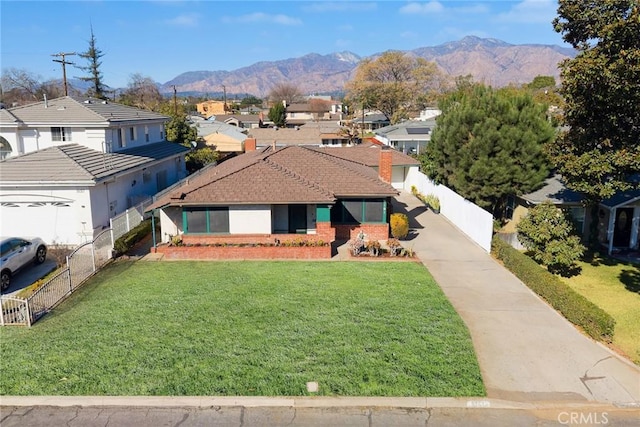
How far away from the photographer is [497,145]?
2356 cm

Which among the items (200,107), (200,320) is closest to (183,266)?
(200,320)

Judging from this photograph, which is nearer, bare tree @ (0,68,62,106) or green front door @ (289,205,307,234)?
green front door @ (289,205,307,234)

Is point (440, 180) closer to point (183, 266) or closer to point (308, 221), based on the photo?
point (308, 221)

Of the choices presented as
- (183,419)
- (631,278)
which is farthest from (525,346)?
(631,278)

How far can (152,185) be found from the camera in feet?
101

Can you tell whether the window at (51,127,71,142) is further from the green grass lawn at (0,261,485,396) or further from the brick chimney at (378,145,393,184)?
the brick chimney at (378,145,393,184)

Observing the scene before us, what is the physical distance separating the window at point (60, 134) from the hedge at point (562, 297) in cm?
2293

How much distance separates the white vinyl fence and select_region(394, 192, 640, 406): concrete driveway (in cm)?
242

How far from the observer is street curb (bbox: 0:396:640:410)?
10039 millimetres

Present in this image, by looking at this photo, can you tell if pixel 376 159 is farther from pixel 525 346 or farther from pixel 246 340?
pixel 246 340

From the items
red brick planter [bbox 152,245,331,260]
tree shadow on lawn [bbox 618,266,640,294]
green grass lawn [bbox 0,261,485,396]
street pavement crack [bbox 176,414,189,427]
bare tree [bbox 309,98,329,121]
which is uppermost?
bare tree [bbox 309,98,329,121]

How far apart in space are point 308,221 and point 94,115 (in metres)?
13.6

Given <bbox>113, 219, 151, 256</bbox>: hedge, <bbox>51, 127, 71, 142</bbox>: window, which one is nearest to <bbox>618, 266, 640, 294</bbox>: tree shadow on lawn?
<bbox>113, 219, 151, 256</bbox>: hedge

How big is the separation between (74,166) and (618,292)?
2289 cm
